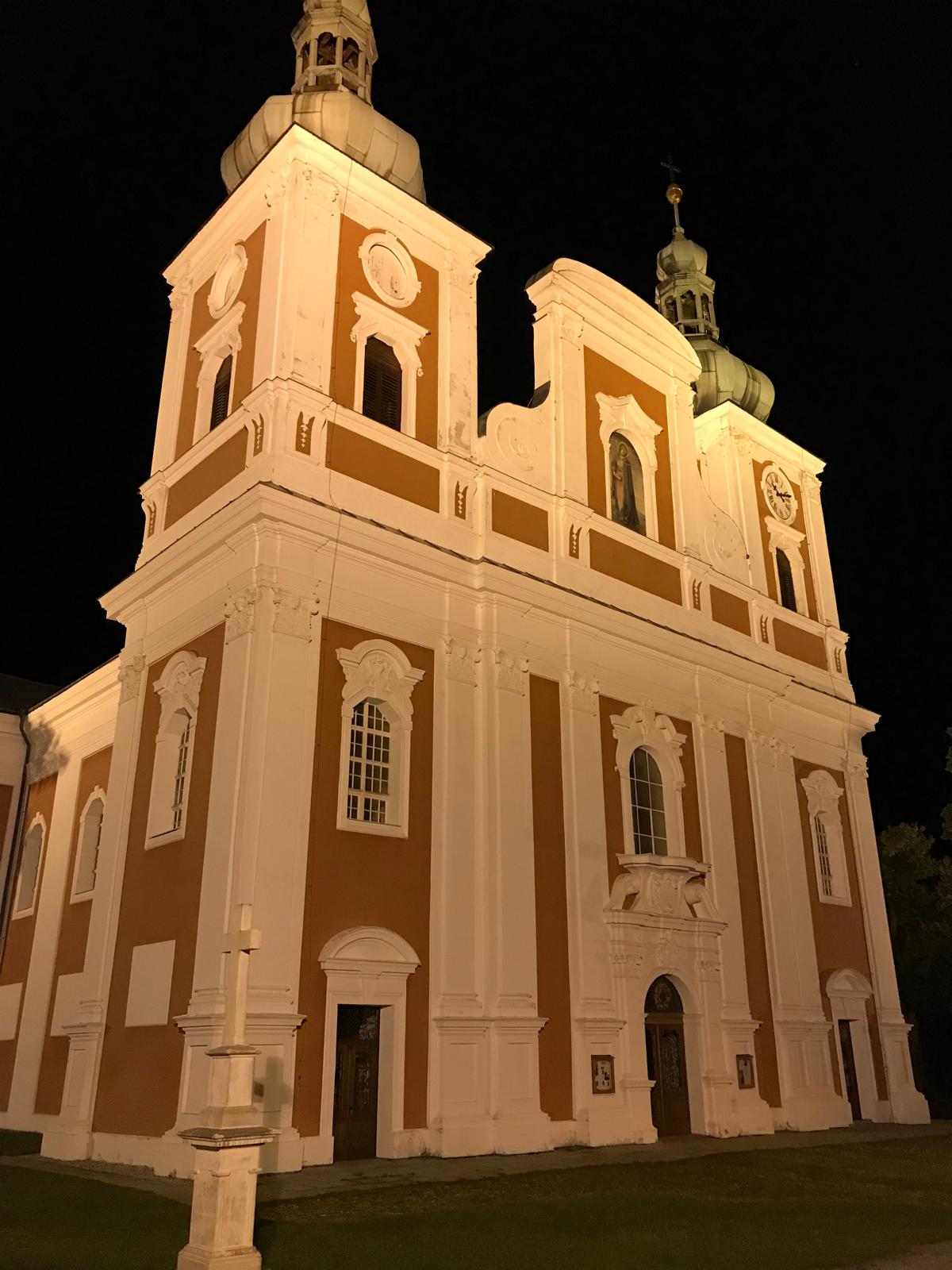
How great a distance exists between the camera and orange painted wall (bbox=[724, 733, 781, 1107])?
18.3 m

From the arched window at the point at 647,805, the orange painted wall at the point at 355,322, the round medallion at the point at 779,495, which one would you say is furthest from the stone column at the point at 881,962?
the orange painted wall at the point at 355,322

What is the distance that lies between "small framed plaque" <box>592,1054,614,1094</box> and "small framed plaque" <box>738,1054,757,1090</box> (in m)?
3.18

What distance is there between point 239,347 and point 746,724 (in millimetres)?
11565

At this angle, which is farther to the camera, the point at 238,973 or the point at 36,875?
the point at 36,875

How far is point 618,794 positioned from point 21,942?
40.5 feet

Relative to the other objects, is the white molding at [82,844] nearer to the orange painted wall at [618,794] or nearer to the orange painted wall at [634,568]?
the orange painted wall at [618,794]

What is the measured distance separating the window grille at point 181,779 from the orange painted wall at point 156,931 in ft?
1.33

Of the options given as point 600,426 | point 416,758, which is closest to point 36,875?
point 416,758

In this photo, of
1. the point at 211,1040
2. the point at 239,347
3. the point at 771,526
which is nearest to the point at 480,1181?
the point at 211,1040

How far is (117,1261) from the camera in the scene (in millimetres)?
7473

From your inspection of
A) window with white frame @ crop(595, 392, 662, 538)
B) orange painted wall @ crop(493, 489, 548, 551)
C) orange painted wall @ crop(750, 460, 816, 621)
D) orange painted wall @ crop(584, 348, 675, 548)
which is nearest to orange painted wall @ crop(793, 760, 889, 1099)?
orange painted wall @ crop(750, 460, 816, 621)

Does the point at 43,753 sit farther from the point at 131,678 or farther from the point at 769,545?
the point at 769,545

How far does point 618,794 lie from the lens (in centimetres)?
1766

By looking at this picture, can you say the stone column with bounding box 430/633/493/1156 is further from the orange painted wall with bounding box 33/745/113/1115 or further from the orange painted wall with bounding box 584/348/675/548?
the orange painted wall with bounding box 33/745/113/1115
